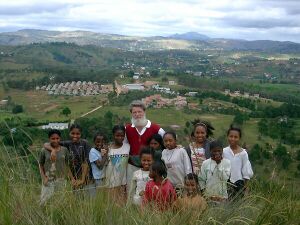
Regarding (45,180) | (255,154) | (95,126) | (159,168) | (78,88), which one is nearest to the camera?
(45,180)

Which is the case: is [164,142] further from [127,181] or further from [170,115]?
[170,115]

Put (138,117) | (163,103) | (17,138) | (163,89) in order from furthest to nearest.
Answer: (163,89)
(163,103)
(138,117)
(17,138)

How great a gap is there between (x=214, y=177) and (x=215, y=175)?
73 mm

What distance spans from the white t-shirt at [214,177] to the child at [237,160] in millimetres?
220

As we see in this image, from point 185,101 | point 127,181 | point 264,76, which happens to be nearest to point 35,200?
point 127,181

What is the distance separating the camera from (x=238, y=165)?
4.01 metres

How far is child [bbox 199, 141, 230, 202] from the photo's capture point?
3.02 m

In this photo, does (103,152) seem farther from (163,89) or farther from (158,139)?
(163,89)

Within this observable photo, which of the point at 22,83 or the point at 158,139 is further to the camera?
the point at 22,83

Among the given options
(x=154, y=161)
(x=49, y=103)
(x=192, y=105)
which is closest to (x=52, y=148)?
(x=154, y=161)

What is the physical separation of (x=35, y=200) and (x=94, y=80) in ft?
265

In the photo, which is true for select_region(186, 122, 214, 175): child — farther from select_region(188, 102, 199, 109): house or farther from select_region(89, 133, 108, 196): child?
select_region(188, 102, 199, 109): house

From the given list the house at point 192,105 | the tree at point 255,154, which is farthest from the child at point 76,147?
the house at point 192,105

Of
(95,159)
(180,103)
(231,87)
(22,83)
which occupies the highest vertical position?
(95,159)
